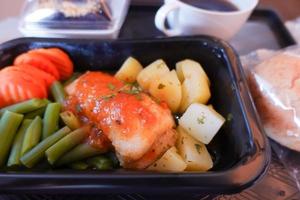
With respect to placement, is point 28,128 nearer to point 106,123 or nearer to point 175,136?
point 106,123

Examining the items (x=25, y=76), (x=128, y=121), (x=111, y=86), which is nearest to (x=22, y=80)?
(x=25, y=76)

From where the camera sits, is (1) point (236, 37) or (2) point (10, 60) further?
(1) point (236, 37)

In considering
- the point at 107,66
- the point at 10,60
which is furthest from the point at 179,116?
the point at 10,60

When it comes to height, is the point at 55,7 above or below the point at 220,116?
below

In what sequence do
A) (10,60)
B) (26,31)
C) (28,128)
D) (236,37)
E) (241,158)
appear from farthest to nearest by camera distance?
1. (236,37)
2. (26,31)
3. (10,60)
4. (28,128)
5. (241,158)

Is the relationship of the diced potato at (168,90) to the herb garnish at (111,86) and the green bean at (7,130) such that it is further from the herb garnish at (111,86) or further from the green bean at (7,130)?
the green bean at (7,130)

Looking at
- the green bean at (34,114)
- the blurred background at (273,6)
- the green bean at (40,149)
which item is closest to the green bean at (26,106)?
the green bean at (34,114)

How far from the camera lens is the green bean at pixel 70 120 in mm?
1051

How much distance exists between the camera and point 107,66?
1.32 m

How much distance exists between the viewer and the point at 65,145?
982 mm

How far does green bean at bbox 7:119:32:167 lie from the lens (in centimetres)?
97

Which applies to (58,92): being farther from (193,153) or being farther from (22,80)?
(193,153)

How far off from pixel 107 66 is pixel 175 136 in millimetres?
429

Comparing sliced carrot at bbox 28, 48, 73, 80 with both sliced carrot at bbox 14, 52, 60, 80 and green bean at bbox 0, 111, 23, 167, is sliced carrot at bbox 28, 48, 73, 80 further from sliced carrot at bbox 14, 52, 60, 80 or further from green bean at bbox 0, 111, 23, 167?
green bean at bbox 0, 111, 23, 167
